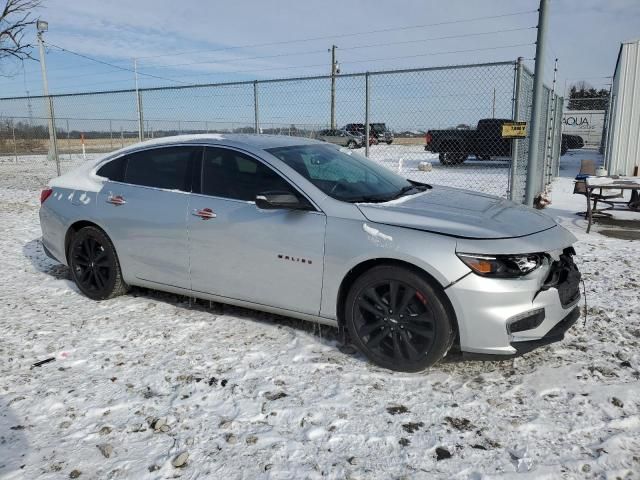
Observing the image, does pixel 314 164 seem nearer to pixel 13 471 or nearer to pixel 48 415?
pixel 48 415

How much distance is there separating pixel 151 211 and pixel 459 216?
251cm

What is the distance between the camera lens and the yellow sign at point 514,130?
6.77 m

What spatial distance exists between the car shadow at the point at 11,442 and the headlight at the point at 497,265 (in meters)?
2.60

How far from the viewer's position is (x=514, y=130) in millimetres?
6816

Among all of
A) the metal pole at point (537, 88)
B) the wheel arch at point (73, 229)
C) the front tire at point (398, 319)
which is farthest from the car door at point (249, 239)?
the metal pole at point (537, 88)

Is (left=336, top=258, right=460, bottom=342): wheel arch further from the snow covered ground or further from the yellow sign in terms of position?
the yellow sign

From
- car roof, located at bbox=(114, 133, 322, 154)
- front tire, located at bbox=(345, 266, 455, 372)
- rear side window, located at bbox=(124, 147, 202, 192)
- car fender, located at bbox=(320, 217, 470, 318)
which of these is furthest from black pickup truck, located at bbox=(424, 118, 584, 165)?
front tire, located at bbox=(345, 266, 455, 372)

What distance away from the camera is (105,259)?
4.60 m

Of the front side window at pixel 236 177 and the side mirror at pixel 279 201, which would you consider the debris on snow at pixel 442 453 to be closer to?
the side mirror at pixel 279 201

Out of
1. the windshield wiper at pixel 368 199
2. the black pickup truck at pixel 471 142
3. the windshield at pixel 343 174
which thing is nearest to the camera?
the windshield wiper at pixel 368 199

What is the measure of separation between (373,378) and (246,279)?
122cm

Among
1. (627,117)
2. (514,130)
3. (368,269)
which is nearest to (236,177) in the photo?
(368,269)

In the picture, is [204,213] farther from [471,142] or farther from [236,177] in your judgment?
[471,142]

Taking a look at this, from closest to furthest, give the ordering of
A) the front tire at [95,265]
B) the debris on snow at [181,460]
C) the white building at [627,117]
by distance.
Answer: the debris on snow at [181,460]
the front tire at [95,265]
the white building at [627,117]
